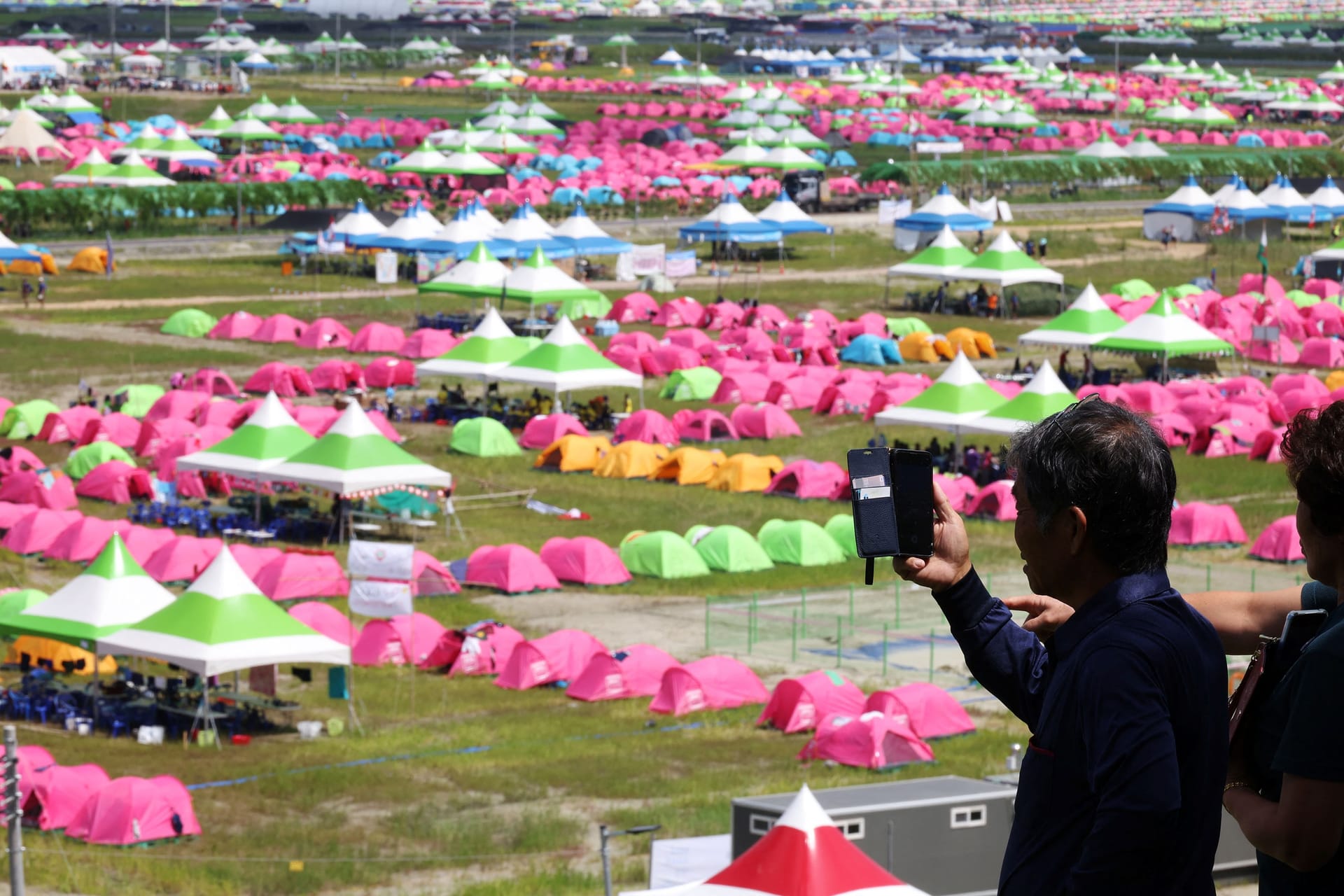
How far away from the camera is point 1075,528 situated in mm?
3988

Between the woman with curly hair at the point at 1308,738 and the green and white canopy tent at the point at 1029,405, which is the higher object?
the woman with curly hair at the point at 1308,738

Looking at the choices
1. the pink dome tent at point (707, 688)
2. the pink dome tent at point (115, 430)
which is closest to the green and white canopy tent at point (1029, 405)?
the pink dome tent at point (707, 688)

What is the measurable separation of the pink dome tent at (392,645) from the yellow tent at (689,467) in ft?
39.7

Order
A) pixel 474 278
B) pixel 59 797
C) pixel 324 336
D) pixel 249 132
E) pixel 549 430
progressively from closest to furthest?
1. pixel 59 797
2. pixel 549 430
3. pixel 324 336
4. pixel 474 278
5. pixel 249 132

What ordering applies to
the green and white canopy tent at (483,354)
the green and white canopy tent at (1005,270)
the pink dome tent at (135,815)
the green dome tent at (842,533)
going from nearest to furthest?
the pink dome tent at (135,815)
the green dome tent at (842,533)
the green and white canopy tent at (483,354)
the green and white canopy tent at (1005,270)

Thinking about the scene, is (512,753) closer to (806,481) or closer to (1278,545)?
(806,481)

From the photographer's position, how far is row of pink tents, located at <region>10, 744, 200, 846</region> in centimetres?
2038

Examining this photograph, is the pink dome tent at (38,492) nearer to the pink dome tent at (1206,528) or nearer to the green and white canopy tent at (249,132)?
the pink dome tent at (1206,528)

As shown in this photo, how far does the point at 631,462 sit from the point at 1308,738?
36.4m

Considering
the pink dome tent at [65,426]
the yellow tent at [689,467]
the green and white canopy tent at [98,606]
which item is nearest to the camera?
the green and white canopy tent at [98,606]

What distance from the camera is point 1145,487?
393cm

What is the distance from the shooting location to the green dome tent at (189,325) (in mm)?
54781

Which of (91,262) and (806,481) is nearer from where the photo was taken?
(806,481)

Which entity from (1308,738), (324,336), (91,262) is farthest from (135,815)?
(91,262)
